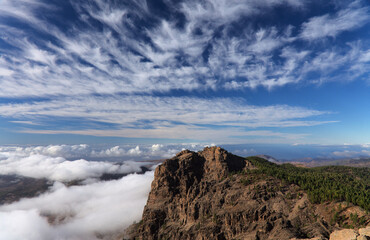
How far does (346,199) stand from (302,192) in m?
19.9

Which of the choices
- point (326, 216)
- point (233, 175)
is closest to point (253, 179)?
point (233, 175)

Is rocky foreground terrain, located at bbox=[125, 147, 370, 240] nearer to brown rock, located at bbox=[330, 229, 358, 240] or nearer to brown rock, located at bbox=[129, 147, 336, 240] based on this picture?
brown rock, located at bbox=[129, 147, 336, 240]

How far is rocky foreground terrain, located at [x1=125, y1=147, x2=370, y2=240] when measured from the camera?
72.6 m

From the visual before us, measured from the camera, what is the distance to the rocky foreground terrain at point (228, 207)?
238 ft

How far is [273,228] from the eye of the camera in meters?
82.1

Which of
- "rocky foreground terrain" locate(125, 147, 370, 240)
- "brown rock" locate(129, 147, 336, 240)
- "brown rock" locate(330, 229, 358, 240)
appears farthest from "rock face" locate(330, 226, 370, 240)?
"brown rock" locate(129, 147, 336, 240)

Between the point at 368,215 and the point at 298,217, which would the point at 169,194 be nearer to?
the point at 298,217

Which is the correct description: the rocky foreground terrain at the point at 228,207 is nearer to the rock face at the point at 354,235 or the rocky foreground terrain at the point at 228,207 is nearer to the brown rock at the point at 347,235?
the rock face at the point at 354,235

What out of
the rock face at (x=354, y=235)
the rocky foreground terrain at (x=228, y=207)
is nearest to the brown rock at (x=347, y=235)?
the rock face at (x=354, y=235)

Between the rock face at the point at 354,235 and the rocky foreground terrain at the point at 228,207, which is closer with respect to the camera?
the rock face at the point at 354,235

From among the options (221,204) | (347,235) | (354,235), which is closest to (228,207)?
(221,204)

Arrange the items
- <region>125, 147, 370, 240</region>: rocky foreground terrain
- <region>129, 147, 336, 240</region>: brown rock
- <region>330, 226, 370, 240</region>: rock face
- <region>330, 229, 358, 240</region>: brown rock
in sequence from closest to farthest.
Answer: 1. <region>330, 226, 370, 240</region>: rock face
2. <region>330, 229, 358, 240</region>: brown rock
3. <region>125, 147, 370, 240</region>: rocky foreground terrain
4. <region>129, 147, 336, 240</region>: brown rock

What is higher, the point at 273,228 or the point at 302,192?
the point at 302,192

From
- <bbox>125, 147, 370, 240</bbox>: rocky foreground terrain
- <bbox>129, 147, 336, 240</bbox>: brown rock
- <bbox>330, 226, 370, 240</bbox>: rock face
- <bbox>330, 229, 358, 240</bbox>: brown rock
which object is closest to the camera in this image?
<bbox>330, 226, 370, 240</bbox>: rock face
